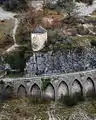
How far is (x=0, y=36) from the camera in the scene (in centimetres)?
7438

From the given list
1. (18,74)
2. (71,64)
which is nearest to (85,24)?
(71,64)

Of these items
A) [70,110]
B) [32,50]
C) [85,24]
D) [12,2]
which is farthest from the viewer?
[12,2]

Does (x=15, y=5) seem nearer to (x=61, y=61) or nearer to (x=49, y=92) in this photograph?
(x=61, y=61)

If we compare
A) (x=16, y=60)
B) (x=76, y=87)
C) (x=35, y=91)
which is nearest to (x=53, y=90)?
(x=35, y=91)

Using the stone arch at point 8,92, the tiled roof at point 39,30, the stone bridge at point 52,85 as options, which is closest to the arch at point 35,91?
the stone bridge at point 52,85

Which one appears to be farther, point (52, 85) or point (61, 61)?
point (61, 61)

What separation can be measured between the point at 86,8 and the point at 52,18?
26.5 feet

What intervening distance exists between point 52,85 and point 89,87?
5337 millimetres

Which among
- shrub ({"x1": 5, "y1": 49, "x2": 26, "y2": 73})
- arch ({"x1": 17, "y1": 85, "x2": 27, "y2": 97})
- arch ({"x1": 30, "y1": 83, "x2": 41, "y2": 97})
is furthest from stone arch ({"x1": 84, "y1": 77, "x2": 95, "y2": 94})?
shrub ({"x1": 5, "y1": 49, "x2": 26, "y2": 73})

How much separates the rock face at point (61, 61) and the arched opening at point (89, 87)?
5.75ft

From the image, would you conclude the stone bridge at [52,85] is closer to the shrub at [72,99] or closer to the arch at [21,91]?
the arch at [21,91]

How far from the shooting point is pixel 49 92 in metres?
68.1

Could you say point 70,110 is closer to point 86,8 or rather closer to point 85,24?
point 85,24

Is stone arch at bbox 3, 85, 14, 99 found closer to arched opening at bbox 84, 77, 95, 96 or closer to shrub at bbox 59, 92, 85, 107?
shrub at bbox 59, 92, 85, 107
